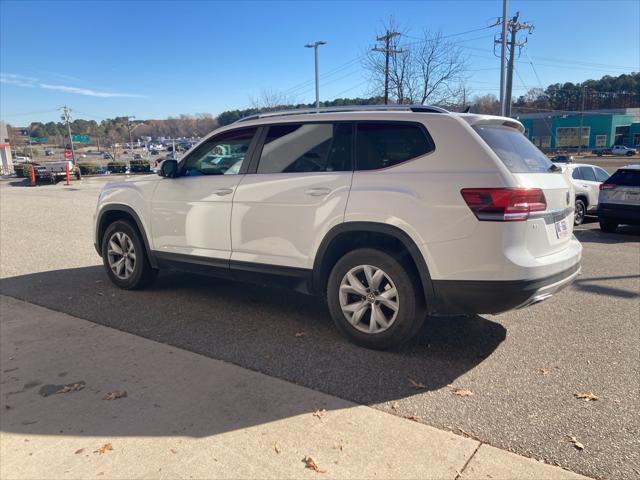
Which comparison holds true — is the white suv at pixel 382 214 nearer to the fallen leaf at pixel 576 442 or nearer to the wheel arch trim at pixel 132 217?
the wheel arch trim at pixel 132 217

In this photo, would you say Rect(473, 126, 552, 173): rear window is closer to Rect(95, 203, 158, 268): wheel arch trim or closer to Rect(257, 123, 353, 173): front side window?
Rect(257, 123, 353, 173): front side window

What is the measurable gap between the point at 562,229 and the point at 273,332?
102 inches

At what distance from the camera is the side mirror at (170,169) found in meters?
5.30

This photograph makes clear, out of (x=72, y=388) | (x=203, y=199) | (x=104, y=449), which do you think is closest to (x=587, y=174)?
(x=203, y=199)

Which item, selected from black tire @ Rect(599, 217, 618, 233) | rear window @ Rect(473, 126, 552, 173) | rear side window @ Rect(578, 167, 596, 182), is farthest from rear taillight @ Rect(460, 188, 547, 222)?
rear side window @ Rect(578, 167, 596, 182)

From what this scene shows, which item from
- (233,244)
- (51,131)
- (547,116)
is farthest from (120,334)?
(51,131)

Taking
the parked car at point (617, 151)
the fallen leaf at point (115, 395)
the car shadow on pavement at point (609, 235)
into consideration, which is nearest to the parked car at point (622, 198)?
the car shadow on pavement at point (609, 235)

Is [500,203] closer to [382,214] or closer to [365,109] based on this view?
[382,214]

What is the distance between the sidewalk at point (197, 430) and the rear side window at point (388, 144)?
187cm

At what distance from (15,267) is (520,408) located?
7.23 metres

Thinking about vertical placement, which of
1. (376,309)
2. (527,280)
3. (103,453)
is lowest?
(103,453)

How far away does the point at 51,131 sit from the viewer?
148 metres

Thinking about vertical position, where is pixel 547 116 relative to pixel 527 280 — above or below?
above

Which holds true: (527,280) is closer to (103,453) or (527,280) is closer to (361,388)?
(361,388)
